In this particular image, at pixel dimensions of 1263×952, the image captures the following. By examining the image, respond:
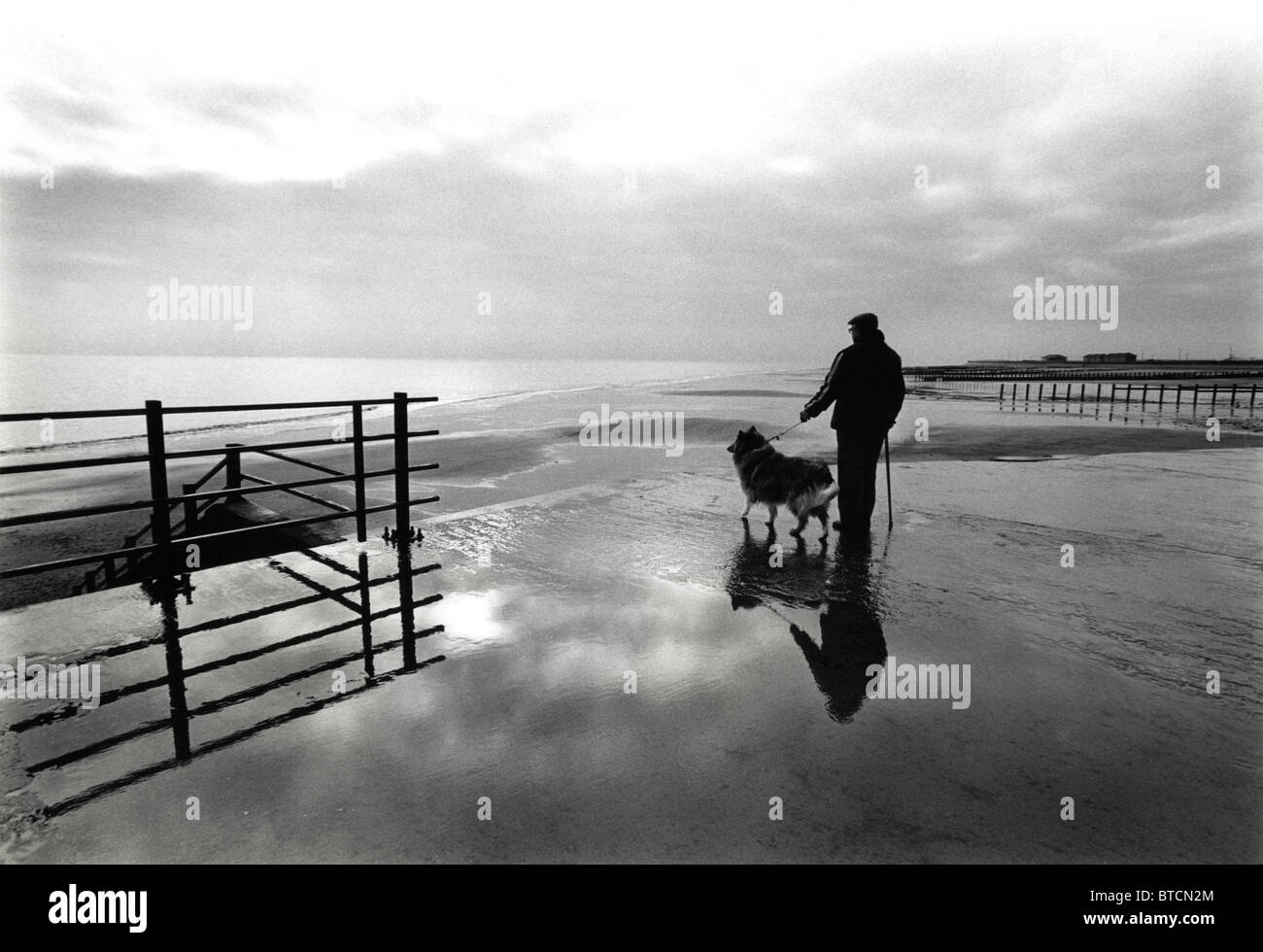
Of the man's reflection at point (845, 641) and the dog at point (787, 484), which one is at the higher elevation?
the dog at point (787, 484)

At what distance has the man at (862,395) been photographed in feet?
23.1

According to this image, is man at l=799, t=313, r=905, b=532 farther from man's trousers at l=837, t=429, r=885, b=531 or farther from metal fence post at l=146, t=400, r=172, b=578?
metal fence post at l=146, t=400, r=172, b=578

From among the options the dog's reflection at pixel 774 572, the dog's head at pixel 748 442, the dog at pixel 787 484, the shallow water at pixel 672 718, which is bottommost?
the shallow water at pixel 672 718

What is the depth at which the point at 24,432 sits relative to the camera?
30984 millimetres

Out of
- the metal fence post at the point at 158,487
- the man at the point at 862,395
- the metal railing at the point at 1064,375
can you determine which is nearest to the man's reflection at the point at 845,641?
the man at the point at 862,395

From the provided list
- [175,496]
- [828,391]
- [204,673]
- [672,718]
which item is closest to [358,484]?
[175,496]

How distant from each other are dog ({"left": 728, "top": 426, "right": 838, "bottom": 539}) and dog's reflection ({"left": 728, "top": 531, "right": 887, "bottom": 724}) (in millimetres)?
503

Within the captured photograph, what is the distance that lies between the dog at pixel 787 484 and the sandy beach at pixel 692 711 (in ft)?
1.40

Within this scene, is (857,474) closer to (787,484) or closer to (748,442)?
(787,484)

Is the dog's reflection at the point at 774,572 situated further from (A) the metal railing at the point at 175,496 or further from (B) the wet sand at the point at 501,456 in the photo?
(B) the wet sand at the point at 501,456
